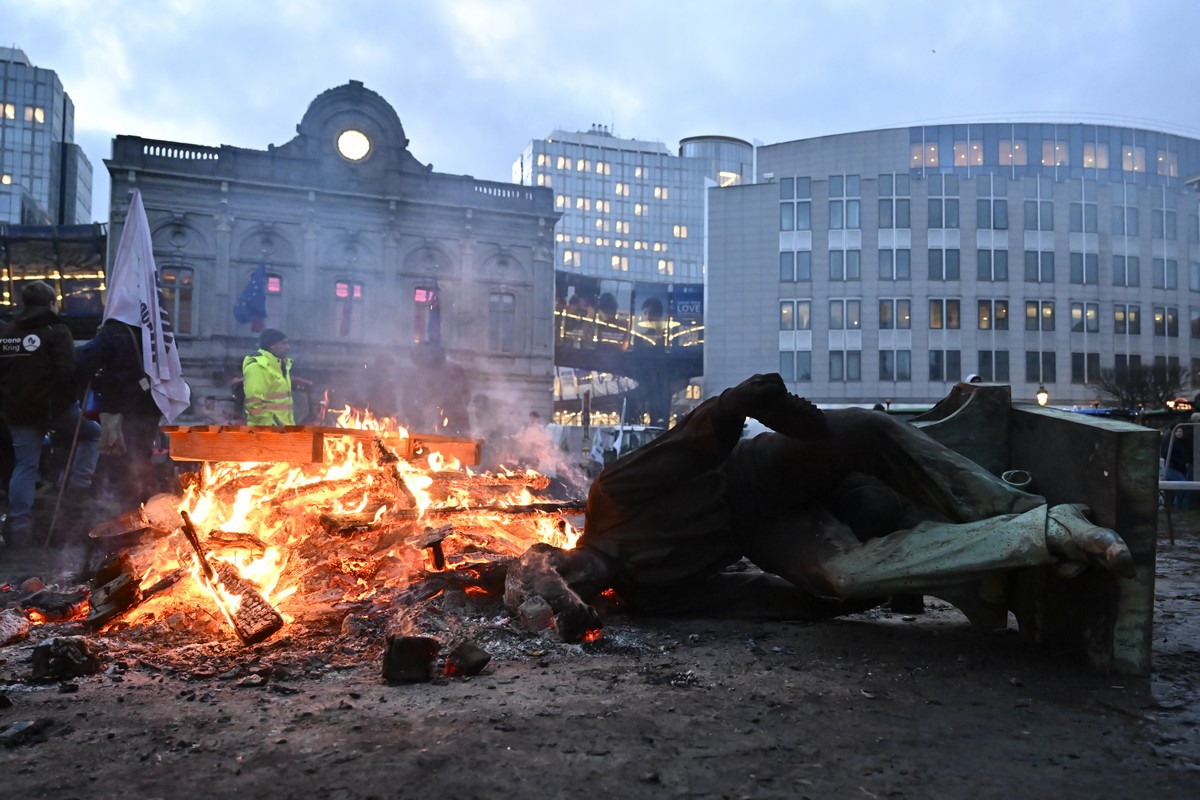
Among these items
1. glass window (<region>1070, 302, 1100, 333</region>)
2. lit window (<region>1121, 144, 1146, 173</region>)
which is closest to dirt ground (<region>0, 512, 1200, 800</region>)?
glass window (<region>1070, 302, 1100, 333</region>)

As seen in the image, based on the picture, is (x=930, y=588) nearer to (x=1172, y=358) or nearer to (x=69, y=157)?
(x=1172, y=358)

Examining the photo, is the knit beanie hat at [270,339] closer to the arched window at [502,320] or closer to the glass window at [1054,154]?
the arched window at [502,320]

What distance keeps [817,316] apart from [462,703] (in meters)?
41.3

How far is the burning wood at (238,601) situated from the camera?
3.75 metres

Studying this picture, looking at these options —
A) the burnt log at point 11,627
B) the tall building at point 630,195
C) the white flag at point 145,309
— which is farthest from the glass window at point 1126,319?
the tall building at point 630,195

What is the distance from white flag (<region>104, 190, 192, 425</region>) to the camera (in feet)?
25.9

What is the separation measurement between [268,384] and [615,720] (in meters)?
7.79

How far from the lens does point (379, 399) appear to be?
68.6 feet

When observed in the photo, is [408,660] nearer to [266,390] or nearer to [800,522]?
[800,522]

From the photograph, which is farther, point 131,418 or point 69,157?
point 69,157

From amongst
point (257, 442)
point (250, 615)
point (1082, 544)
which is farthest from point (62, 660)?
point (1082, 544)

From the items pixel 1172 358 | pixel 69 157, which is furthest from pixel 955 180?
pixel 69 157

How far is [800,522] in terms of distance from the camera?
12.6 ft

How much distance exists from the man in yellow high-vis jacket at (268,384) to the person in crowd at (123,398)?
3.79 ft
